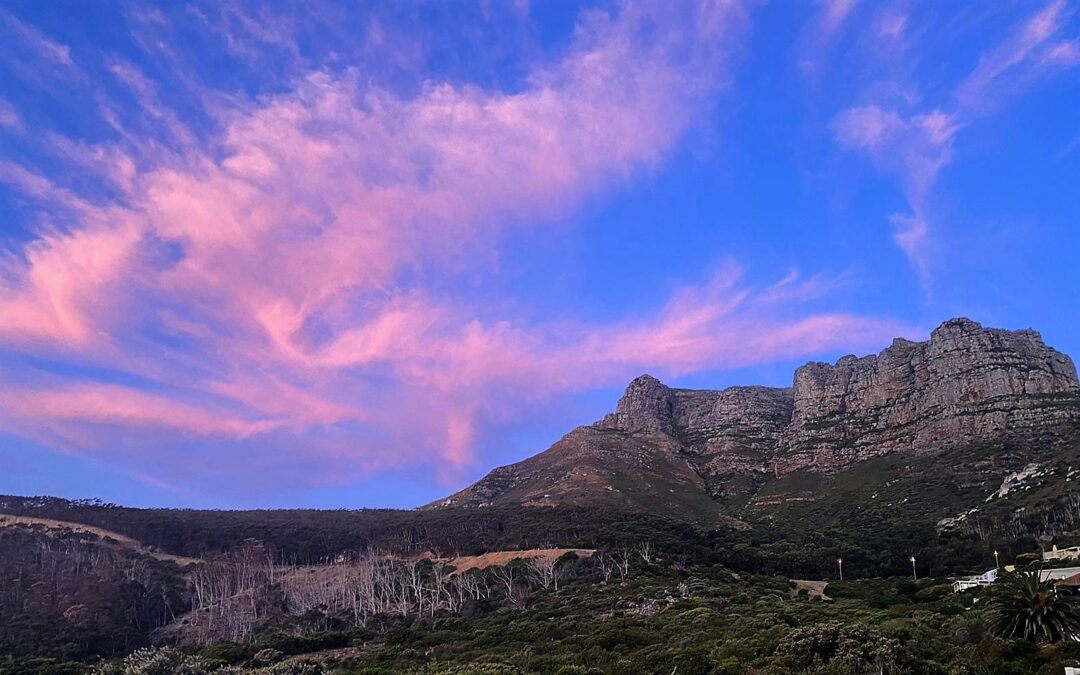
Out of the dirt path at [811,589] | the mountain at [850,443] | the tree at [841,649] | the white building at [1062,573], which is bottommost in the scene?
the dirt path at [811,589]

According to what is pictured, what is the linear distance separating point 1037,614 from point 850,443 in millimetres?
111866

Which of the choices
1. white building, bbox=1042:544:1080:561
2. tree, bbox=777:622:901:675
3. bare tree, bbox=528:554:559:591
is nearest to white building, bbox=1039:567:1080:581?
white building, bbox=1042:544:1080:561

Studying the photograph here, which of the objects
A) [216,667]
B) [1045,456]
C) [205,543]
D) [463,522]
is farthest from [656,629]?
[205,543]

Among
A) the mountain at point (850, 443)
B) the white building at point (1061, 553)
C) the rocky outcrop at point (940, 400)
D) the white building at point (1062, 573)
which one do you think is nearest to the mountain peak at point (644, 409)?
the mountain at point (850, 443)

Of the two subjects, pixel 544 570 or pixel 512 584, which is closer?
pixel 512 584

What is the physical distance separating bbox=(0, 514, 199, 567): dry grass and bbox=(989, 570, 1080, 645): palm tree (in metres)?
93.7

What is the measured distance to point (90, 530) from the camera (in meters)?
97.9

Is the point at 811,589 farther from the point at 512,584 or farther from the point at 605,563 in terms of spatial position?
the point at 512,584

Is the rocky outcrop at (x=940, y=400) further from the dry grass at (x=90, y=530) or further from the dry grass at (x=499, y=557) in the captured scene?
the dry grass at (x=90, y=530)

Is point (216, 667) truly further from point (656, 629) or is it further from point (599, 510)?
point (599, 510)

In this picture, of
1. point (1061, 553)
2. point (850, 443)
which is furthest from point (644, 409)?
point (1061, 553)

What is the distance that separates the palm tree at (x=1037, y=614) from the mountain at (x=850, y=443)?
219ft

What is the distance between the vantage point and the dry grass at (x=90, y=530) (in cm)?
9262

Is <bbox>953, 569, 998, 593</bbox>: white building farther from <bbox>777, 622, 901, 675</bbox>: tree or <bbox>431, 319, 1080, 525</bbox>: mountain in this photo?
<bbox>431, 319, 1080, 525</bbox>: mountain
